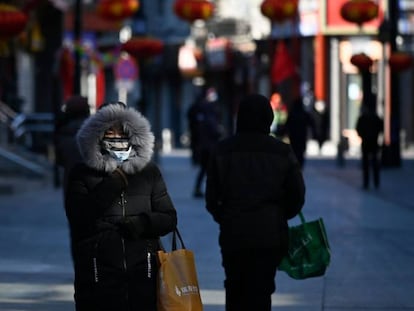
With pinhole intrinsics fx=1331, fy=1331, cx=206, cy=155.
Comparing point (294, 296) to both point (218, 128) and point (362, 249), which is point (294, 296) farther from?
point (218, 128)

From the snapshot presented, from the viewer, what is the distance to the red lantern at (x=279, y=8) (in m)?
27.2

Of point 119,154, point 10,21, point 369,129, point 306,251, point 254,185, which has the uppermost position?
point 10,21

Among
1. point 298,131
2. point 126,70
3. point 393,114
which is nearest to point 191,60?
point 126,70

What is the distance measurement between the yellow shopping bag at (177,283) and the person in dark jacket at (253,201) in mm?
704

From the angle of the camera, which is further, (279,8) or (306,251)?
(279,8)

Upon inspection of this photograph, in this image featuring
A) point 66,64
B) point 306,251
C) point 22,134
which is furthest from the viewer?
point 22,134

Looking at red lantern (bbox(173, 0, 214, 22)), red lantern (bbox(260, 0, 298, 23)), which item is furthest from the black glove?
red lantern (bbox(260, 0, 298, 23))

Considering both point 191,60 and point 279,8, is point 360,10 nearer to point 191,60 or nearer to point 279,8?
point 279,8

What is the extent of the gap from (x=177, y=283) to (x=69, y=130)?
4835 millimetres

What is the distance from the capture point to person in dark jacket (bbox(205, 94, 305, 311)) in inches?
294

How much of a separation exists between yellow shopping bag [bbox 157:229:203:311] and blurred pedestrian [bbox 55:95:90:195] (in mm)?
4425

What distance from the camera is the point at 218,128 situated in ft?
72.9

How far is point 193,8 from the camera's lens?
25828 millimetres

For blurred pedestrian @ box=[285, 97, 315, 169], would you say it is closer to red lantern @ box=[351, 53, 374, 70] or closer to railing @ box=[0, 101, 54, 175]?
railing @ box=[0, 101, 54, 175]
